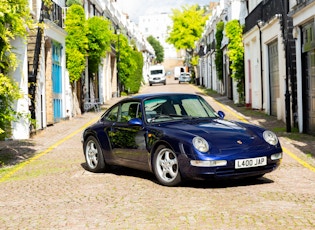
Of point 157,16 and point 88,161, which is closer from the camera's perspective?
point 88,161

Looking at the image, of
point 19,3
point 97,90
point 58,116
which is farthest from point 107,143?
point 97,90

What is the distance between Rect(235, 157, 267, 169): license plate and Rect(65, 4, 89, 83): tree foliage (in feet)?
65.0

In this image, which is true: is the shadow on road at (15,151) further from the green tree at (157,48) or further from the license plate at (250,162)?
the green tree at (157,48)

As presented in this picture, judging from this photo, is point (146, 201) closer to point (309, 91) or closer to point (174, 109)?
point (174, 109)

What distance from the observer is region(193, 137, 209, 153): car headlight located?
8.01 m

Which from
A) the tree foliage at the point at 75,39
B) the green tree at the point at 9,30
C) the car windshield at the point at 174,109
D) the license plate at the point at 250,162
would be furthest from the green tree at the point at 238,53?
the license plate at the point at 250,162

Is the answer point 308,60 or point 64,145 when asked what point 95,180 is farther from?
point 308,60

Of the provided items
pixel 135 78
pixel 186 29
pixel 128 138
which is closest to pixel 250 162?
pixel 128 138

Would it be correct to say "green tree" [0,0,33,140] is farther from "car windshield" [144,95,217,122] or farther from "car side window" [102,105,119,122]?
"car windshield" [144,95,217,122]

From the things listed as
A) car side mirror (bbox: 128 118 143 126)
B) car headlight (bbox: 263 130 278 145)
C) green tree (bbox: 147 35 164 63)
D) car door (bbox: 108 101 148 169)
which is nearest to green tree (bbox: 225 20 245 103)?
car door (bbox: 108 101 148 169)

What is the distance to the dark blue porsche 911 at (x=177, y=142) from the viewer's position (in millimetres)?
8023

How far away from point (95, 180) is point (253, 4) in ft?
73.6

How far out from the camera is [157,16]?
175750mm

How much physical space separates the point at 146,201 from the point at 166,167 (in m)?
1.13
